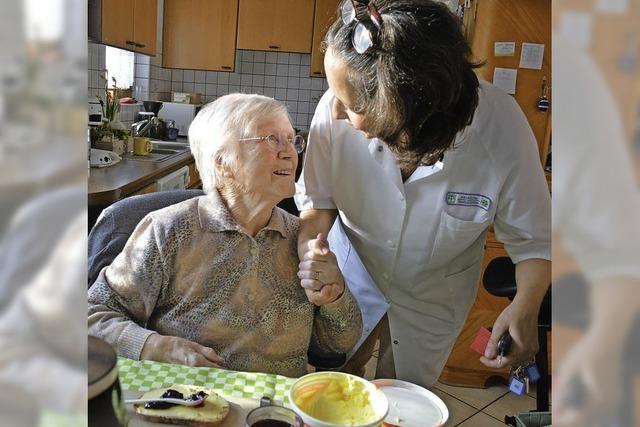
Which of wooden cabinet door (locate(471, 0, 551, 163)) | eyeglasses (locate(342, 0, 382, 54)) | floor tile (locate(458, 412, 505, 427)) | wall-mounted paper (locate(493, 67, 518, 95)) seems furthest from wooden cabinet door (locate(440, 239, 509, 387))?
eyeglasses (locate(342, 0, 382, 54))

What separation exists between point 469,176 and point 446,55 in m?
0.38

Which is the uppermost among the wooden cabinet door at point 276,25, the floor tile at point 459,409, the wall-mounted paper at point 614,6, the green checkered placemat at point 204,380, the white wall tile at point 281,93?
the wooden cabinet door at point 276,25

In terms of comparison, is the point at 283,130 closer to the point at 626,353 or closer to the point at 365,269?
the point at 365,269

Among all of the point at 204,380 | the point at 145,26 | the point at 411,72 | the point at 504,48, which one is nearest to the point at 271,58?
the point at 145,26

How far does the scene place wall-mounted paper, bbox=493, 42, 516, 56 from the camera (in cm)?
223

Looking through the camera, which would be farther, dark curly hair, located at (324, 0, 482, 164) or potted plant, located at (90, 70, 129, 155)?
potted plant, located at (90, 70, 129, 155)

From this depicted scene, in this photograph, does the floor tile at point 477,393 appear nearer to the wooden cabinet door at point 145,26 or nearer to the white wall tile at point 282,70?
the wooden cabinet door at point 145,26

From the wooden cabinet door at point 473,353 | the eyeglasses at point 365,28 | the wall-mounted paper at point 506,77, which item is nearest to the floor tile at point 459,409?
the wooden cabinet door at point 473,353

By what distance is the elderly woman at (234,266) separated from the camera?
1106 mm

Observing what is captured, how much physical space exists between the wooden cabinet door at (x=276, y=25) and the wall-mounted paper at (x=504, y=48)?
7.48ft

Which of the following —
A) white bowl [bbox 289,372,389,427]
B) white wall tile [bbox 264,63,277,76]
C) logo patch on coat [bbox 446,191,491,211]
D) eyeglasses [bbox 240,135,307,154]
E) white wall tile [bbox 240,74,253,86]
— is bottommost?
white bowl [bbox 289,372,389,427]

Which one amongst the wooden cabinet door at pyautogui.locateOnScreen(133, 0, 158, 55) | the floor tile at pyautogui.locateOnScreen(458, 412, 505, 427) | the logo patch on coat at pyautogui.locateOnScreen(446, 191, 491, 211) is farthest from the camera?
the wooden cabinet door at pyautogui.locateOnScreen(133, 0, 158, 55)

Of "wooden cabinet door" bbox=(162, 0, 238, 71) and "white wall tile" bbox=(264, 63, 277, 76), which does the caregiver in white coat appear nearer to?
"wooden cabinet door" bbox=(162, 0, 238, 71)

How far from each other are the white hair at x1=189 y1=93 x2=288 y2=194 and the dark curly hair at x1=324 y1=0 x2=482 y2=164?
1.04 ft
